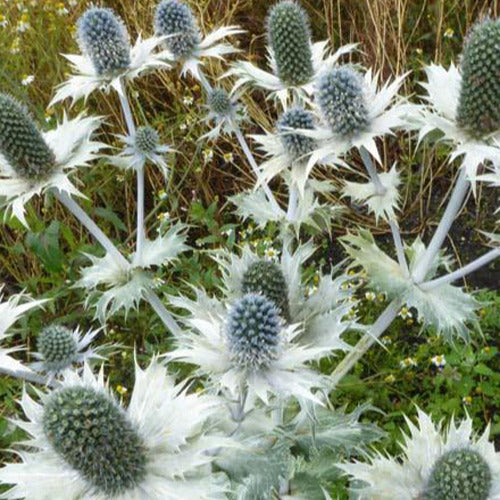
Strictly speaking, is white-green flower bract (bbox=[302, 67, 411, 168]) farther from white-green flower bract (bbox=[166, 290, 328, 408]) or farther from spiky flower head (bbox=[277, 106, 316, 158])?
white-green flower bract (bbox=[166, 290, 328, 408])

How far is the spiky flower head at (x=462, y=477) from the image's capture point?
1477mm

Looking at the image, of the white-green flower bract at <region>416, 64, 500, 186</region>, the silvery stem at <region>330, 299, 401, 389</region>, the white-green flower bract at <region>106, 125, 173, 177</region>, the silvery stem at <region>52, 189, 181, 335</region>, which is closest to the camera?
the white-green flower bract at <region>416, 64, 500, 186</region>

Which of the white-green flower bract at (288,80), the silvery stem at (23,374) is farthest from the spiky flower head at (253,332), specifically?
the white-green flower bract at (288,80)

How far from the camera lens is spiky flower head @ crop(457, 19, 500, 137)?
1.62 meters

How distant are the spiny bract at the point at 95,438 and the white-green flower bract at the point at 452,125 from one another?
926mm

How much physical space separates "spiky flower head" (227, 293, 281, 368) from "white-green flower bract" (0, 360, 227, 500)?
147 mm

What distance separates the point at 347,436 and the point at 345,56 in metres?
2.76

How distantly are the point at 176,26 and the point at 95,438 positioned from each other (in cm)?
175

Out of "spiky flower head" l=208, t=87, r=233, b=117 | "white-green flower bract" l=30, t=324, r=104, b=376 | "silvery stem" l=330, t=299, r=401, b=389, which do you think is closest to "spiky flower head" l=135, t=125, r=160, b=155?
"spiky flower head" l=208, t=87, r=233, b=117

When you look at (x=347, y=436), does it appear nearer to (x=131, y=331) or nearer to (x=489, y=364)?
(x=489, y=364)

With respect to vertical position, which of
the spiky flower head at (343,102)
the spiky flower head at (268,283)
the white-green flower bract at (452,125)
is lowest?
the spiky flower head at (268,283)

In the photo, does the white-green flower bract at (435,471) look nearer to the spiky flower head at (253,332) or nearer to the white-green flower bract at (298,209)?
the spiky flower head at (253,332)

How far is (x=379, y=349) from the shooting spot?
2.84 meters

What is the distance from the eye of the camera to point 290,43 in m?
2.21
